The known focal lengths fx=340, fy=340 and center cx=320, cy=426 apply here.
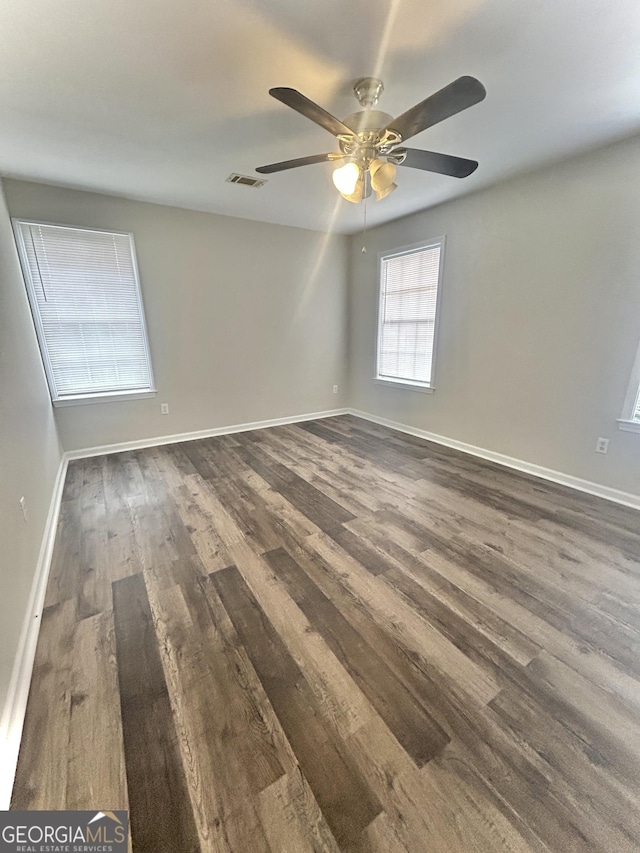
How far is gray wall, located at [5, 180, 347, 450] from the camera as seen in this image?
3.56 meters

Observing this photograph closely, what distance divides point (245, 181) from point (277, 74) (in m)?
1.39

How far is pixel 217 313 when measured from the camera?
4.11m

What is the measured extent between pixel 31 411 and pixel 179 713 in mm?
2250

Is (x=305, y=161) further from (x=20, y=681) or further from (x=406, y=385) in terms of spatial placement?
(x=406, y=385)

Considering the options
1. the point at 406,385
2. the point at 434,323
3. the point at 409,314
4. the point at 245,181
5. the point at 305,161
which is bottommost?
the point at 406,385

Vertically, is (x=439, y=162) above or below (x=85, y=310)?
above

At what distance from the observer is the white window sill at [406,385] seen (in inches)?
164

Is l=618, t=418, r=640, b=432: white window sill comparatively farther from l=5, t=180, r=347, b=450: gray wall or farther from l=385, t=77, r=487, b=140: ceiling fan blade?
l=5, t=180, r=347, b=450: gray wall

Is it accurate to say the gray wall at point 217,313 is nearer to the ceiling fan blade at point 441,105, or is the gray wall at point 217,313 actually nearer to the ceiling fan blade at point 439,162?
the ceiling fan blade at point 439,162

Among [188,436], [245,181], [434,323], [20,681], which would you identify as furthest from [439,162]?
[188,436]

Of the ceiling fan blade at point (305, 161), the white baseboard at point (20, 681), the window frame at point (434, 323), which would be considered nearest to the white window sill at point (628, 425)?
the window frame at point (434, 323)

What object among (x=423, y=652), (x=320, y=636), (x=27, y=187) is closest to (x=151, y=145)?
(x=27, y=187)

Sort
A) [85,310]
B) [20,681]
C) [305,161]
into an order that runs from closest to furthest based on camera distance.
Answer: [20,681] < [305,161] < [85,310]

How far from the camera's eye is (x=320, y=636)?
153cm
